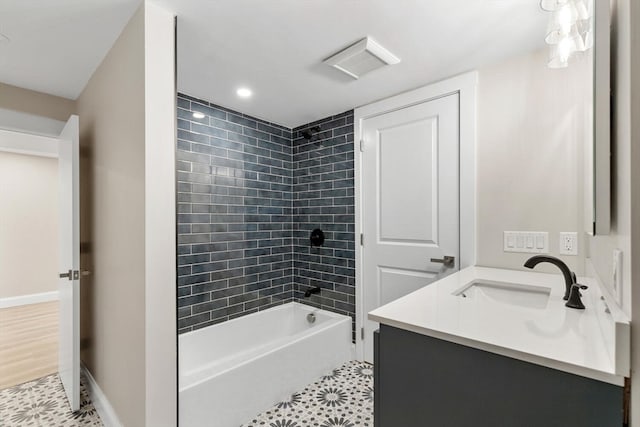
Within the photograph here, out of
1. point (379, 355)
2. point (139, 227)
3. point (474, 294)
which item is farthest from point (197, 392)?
point (474, 294)

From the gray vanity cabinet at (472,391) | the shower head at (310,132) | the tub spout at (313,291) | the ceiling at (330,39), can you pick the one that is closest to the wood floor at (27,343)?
the tub spout at (313,291)

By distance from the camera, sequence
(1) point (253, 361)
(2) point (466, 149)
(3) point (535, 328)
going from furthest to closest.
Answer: (2) point (466, 149)
(1) point (253, 361)
(3) point (535, 328)

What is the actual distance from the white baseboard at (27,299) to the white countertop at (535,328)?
19.0 feet

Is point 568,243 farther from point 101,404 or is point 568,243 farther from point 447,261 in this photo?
point 101,404

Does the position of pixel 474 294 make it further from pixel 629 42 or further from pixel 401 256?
pixel 629 42

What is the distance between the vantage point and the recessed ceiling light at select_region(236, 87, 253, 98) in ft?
7.63

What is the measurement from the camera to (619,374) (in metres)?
0.66

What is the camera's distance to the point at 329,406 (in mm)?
2018

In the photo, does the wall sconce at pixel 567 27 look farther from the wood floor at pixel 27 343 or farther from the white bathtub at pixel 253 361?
the wood floor at pixel 27 343

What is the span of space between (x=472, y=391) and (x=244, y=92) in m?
2.39

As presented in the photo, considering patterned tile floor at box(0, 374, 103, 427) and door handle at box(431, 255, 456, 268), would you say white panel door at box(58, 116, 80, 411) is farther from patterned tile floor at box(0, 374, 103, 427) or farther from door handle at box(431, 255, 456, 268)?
door handle at box(431, 255, 456, 268)

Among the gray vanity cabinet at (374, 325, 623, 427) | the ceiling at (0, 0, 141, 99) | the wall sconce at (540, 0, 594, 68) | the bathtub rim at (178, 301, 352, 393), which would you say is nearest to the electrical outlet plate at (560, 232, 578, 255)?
the wall sconce at (540, 0, 594, 68)

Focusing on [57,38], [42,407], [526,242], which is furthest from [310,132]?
[42,407]

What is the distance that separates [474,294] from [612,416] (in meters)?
0.87
